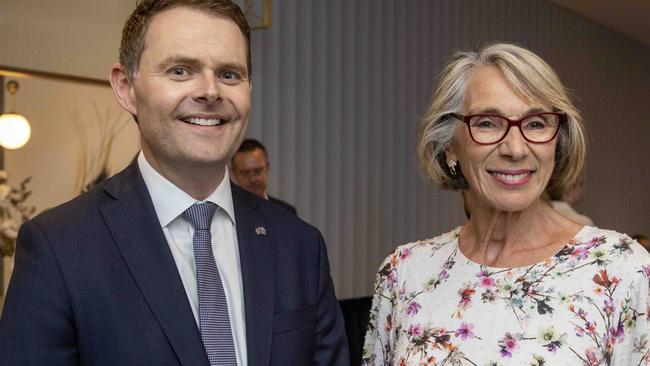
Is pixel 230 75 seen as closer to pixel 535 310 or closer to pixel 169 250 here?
pixel 169 250

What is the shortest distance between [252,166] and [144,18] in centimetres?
237

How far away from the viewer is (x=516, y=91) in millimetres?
1661

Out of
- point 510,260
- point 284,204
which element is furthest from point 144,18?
point 284,204

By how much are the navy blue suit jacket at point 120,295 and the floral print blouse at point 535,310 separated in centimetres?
32

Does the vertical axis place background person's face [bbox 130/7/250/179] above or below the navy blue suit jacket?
above

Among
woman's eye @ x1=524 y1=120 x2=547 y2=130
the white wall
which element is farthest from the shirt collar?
the white wall

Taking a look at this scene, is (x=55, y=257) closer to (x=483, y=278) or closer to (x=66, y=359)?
(x=66, y=359)

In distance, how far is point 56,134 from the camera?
11.0ft

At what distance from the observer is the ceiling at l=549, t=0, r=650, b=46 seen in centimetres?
688

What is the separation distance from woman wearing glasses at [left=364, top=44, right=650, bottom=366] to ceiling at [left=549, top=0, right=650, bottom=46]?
17.7 ft

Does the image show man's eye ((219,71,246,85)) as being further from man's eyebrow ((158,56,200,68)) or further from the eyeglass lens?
the eyeglass lens

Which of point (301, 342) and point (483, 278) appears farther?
point (483, 278)

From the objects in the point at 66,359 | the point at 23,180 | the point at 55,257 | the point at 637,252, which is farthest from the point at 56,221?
the point at 23,180

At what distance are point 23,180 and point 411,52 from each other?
2762 mm
